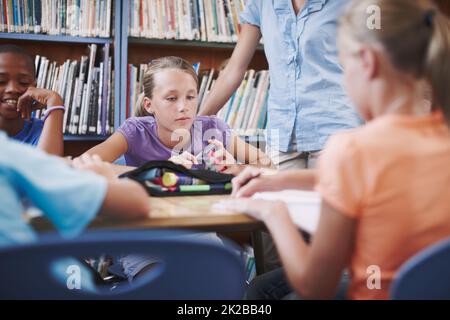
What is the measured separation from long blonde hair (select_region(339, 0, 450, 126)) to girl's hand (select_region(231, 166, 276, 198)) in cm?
43

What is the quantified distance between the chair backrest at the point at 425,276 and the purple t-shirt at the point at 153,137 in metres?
1.39

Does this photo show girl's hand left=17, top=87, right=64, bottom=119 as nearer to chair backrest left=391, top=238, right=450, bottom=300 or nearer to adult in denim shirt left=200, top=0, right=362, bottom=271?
adult in denim shirt left=200, top=0, right=362, bottom=271

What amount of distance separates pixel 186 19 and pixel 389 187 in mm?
2175

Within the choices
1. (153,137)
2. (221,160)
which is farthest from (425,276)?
(153,137)

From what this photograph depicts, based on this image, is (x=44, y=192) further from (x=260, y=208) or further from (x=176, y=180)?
(x=176, y=180)

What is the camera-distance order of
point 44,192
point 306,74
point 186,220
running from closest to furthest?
point 44,192
point 186,220
point 306,74

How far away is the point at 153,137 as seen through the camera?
6.85 feet

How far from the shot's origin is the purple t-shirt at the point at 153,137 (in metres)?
2.03

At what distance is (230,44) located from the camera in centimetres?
292

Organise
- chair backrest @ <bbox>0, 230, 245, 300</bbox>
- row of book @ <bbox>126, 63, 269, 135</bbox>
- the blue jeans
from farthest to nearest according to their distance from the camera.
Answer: row of book @ <bbox>126, 63, 269, 135</bbox>, the blue jeans, chair backrest @ <bbox>0, 230, 245, 300</bbox>

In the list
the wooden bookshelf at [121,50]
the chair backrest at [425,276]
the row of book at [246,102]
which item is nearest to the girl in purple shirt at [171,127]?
the wooden bookshelf at [121,50]

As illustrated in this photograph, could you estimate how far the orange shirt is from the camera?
0.84 meters

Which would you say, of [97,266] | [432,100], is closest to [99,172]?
[432,100]

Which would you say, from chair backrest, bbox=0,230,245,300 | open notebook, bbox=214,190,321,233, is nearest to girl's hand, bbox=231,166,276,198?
open notebook, bbox=214,190,321,233
